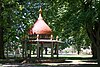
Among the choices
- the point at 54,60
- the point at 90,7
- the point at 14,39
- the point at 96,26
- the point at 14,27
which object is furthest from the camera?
the point at 14,39

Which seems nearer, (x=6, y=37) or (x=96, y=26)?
(x=96, y=26)

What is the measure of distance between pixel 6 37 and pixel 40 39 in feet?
26.7

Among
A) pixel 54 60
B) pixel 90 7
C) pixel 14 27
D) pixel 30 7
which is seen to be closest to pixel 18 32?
pixel 14 27

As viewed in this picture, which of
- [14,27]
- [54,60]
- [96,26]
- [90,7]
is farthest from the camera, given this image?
[14,27]

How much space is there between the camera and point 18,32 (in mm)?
35031

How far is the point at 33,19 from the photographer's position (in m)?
37.3

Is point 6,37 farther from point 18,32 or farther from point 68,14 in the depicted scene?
point 68,14

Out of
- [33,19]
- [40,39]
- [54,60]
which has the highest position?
[33,19]

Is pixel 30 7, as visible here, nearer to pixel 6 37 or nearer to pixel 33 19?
pixel 33 19

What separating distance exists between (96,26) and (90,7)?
381cm

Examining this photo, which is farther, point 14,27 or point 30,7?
point 30,7

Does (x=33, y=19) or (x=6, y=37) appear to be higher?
(x=33, y=19)

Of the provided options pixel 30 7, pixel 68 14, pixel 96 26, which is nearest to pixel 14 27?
pixel 30 7

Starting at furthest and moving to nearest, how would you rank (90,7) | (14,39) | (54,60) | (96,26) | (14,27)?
(14,39)
(14,27)
(54,60)
(96,26)
(90,7)
